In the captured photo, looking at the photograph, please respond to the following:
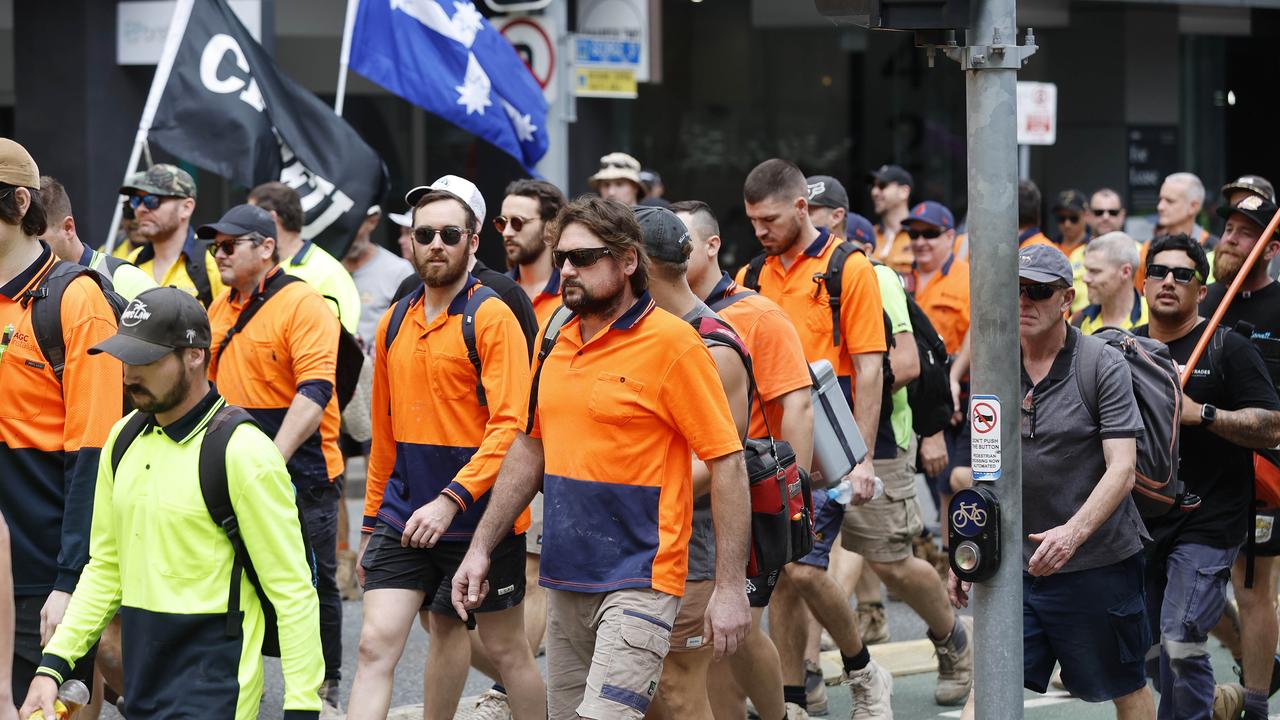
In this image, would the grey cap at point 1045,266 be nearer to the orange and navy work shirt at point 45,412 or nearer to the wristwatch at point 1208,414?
the wristwatch at point 1208,414

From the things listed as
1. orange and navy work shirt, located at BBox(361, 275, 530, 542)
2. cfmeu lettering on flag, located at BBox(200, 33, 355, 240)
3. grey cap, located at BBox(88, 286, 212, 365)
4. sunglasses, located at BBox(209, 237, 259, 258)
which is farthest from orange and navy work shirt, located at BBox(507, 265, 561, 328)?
grey cap, located at BBox(88, 286, 212, 365)

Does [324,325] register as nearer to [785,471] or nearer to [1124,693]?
[785,471]

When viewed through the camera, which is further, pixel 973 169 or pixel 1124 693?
pixel 1124 693

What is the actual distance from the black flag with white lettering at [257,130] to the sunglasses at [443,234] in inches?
126

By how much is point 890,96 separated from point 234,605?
61.5ft

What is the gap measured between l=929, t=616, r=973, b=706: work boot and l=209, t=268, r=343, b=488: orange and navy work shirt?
9.87ft

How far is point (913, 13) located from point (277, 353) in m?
3.28

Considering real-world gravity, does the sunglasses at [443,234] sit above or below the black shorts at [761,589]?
above

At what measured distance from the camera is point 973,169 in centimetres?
508

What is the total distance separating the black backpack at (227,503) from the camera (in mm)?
4375

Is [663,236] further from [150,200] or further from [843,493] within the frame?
[150,200]

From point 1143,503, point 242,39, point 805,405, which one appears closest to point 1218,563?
point 1143,503

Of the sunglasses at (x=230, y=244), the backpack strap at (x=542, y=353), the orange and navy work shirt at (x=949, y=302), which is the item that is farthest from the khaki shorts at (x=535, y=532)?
the orange and navy work shirt at (x=949, y=302)

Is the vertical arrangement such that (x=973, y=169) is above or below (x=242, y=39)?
below
